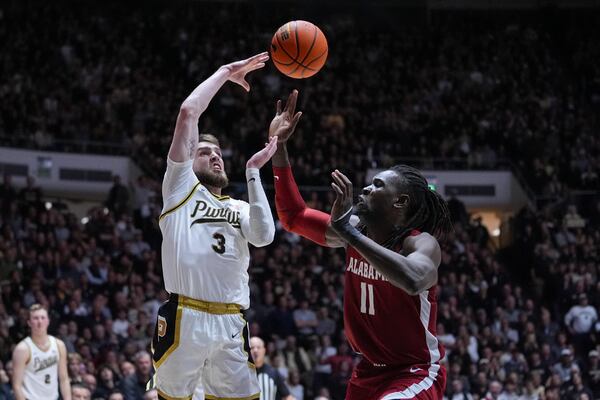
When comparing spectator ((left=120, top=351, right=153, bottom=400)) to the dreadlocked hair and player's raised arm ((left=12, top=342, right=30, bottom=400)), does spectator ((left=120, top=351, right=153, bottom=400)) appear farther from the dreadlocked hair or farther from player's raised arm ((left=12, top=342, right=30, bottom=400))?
the dreadlocked hair

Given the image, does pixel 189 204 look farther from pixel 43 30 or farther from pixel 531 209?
pixel 43 30

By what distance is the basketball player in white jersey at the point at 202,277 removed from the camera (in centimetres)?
572

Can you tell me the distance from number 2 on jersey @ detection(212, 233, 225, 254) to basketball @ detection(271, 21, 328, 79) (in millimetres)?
1370

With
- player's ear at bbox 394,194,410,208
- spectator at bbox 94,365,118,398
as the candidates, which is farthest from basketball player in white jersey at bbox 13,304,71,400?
player's ear at bbox 394,194,410,208

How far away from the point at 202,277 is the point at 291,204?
2.30 ft

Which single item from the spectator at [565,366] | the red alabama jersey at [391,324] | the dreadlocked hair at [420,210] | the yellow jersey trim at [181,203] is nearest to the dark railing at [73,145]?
the spectator at [565,366]

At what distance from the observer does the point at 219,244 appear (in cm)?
590

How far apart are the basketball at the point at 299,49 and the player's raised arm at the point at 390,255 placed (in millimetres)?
1925

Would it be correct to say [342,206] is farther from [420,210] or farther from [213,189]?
[213,189]

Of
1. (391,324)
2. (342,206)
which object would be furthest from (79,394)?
(342,206)

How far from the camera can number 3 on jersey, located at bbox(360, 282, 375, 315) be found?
5.14m

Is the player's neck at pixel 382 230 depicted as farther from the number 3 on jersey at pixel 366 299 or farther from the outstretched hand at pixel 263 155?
the outstretched hand at pixel 263 155

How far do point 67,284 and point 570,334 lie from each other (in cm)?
870

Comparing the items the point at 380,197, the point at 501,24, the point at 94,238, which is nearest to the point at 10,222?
the point at 94,238
